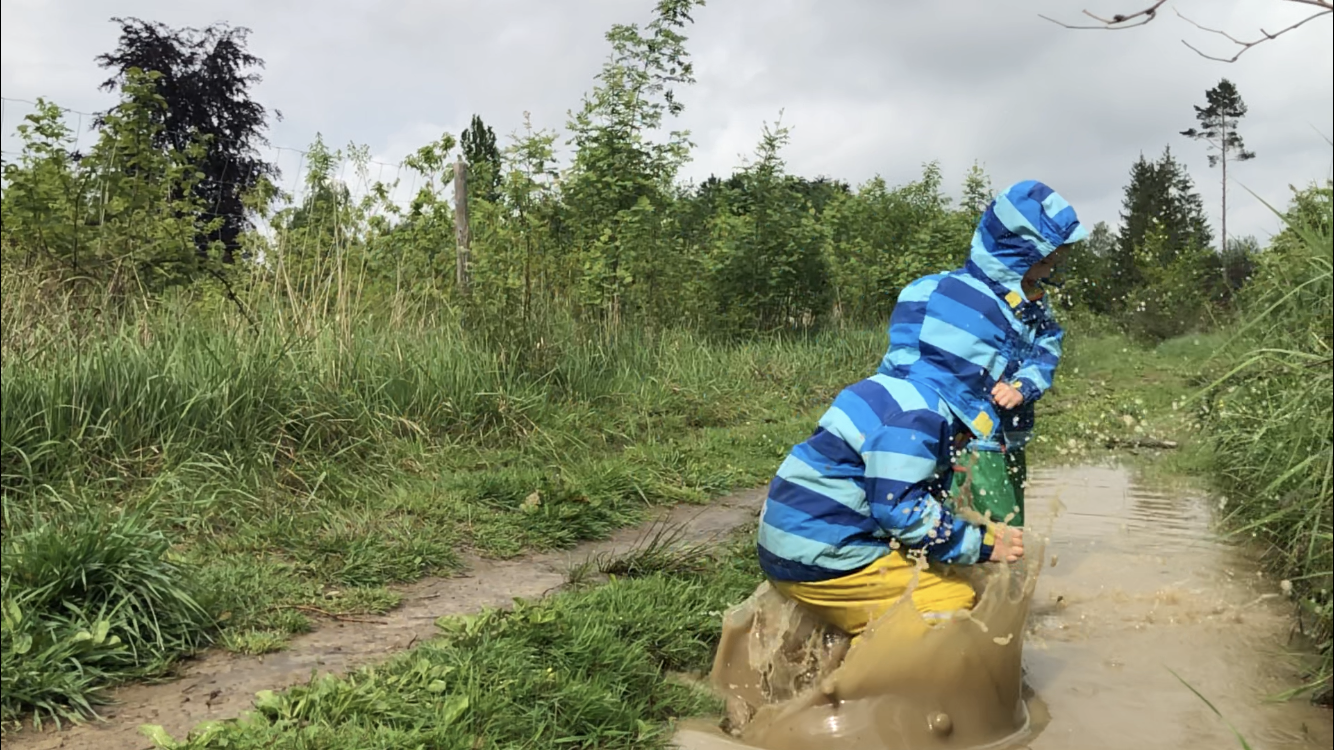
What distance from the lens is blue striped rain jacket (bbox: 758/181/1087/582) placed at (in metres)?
3.06

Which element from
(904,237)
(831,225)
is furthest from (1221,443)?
(904,237)

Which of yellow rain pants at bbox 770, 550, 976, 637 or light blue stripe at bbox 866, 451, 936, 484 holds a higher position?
light blue stripe at bbox 866, 451, 936, 484

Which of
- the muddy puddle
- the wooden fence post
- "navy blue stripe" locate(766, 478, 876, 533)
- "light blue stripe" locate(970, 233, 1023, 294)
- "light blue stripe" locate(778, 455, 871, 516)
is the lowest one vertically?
the muddy puddle

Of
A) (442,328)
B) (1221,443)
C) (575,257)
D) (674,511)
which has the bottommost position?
(674,511)

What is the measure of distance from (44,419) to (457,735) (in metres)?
3.12

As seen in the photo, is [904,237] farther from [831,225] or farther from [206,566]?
[206,566]

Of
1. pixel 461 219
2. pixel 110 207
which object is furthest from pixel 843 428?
pixel 461 219

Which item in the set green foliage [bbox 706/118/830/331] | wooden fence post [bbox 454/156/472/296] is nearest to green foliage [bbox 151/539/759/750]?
wooden fence post [bbox 454/156/472/296]

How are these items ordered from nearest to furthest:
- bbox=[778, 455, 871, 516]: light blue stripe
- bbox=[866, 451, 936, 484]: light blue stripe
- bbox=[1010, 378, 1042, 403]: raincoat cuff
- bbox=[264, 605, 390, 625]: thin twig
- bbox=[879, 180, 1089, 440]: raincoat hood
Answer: bbox=[866, 451, 936, 484]: light blue stripe < bbox=[778, 455, 871, 516]: light blue stripe < bbox=[879, 180, 1089, 440]: raincoat hood < bbox=[1010, 378, 1042, 403]: raincoat cuff < bbox=[264, 605, 390, 625]: thin twig

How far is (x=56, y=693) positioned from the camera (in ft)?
10.2

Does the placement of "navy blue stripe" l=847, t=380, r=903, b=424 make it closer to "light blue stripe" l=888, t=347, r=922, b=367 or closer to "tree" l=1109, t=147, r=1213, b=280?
"light blue stripe" l=888, t=347, r=922, b=367

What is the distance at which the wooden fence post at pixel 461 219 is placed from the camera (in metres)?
9.09

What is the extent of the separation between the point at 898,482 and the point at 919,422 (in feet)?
0.63

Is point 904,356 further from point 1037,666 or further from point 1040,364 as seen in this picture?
point 1037,666
